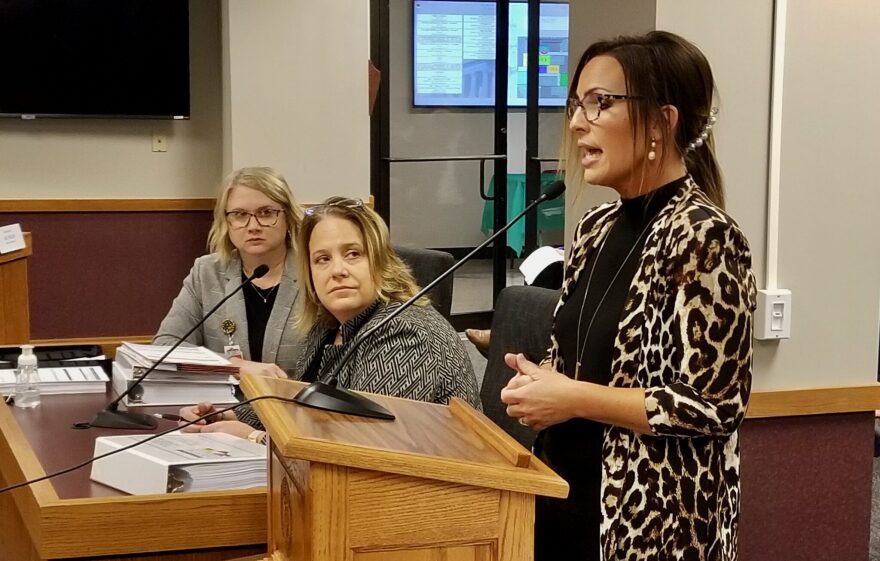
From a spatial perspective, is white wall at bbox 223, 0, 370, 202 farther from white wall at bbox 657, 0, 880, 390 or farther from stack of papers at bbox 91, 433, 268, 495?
stack of papers at bbox 91, 433, 268, 495

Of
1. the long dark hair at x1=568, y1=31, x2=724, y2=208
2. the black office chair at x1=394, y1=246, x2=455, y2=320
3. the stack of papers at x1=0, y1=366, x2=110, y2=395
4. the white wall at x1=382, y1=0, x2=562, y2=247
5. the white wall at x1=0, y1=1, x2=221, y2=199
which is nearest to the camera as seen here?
the long dark hair at x1=568, y1=31, x2=724, y2=208

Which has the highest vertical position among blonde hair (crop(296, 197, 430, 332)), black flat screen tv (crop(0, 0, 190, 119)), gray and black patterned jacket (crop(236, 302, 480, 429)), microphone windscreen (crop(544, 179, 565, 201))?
black flat screen tv (crop(0, 0, 190, 119))

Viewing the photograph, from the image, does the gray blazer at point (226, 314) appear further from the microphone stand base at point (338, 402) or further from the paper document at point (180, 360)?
the microphone stand base at point (338, 402)

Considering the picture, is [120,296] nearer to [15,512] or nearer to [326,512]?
[15,512]

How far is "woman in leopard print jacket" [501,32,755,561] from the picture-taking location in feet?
4.46

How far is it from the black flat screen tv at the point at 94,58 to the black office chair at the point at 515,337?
138 inches

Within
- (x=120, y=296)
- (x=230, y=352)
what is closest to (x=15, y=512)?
(x=230, y=352)

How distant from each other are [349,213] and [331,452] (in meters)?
1.05

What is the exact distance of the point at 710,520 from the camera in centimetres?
142

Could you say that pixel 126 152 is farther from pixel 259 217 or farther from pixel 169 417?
pixel 169 417

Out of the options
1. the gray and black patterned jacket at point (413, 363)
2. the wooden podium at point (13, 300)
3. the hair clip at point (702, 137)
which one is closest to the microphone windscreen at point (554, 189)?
the hair clip at point (702, 137)

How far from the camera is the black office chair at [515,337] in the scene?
209 cm

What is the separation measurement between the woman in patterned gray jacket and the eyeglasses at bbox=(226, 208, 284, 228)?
703mm

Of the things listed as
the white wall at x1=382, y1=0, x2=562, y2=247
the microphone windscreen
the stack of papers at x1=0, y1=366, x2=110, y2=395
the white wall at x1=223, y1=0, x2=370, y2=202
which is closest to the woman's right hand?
the stack of papers at x1=0, y1=366, x2=110, y2=395
